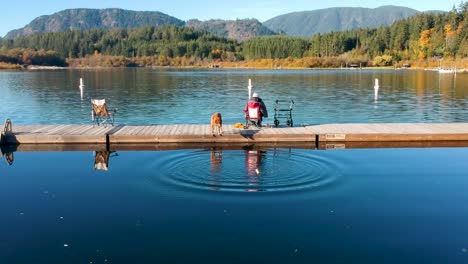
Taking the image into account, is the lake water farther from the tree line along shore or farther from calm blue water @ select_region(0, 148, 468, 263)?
the tree line along shore

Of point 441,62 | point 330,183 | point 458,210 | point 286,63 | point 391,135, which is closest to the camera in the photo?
point 458,210

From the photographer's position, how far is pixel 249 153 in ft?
49.2

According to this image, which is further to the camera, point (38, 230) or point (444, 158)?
point (444, 158)

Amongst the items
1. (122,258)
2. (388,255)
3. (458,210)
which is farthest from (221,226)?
(458,210)

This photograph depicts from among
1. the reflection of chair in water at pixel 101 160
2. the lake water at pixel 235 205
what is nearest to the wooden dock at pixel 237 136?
the lake water at pixel 235 205

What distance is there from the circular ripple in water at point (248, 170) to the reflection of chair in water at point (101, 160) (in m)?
1.62

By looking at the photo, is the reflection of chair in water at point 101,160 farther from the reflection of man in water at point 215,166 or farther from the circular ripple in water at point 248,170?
the reflection of man in water at point 215,166

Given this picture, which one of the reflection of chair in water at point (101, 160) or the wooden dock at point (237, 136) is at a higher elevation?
the wooden dock at point (237, 136)

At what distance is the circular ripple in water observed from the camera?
38.3ft

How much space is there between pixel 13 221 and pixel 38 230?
821 millimetres

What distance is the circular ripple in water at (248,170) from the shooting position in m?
11.7

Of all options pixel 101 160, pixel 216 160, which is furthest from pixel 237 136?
pixel 101 160

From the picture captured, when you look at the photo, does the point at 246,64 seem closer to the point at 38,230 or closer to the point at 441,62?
the point at 441,62

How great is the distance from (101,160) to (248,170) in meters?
4.83
